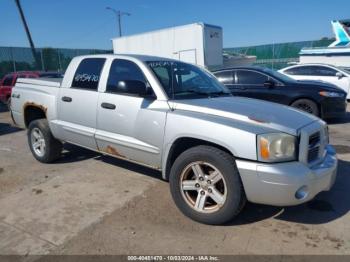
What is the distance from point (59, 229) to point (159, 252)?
1127 millimetres

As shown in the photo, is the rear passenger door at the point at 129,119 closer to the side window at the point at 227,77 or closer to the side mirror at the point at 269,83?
the side mirror at the point at 269,83

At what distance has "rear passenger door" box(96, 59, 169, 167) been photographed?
12.5 ft

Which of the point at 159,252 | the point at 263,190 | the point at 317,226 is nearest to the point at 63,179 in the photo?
the point at 159,252

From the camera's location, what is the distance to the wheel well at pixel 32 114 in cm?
571

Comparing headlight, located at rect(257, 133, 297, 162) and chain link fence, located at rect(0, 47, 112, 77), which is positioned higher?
chain link fence, located at rect(0, 47, 112, 77)

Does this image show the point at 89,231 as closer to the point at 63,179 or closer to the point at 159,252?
the point at 159,252

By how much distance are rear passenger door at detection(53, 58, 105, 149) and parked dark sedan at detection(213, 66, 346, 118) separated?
496cm

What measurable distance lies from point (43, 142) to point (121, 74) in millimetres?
2083

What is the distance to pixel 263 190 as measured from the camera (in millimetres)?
3031

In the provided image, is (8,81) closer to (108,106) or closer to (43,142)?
(43,142)

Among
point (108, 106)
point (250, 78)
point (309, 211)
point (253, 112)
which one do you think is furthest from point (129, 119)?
point (250, 78)

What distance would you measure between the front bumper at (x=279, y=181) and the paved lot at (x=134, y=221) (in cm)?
42

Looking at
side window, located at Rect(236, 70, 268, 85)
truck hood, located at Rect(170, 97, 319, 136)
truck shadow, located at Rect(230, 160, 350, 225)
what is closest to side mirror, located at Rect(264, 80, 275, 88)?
side window, located at Rect(236, 70, 268, 85)

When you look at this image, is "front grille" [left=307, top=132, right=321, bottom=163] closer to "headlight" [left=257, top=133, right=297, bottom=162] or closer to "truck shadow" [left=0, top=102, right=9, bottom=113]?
"headlight" [left=257, top=133, right=297, bottom=162]
